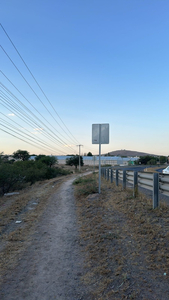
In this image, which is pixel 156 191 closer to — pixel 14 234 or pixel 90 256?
pixel 90 256

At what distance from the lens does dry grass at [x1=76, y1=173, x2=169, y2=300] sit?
10.6 ft

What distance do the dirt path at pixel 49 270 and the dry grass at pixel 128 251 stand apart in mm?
234

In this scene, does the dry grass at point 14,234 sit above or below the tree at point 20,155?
below

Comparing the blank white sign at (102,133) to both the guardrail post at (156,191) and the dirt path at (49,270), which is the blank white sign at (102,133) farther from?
the dirt path at (49,270)

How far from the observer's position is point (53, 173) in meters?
40.2

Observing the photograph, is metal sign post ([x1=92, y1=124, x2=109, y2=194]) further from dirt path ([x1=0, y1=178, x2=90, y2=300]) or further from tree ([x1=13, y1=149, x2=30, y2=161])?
tree ([x1=13, y1=149, x2=30, y2=161])

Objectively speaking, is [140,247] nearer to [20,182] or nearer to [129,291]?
[129,291]

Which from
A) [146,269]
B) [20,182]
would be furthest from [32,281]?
[20,182]

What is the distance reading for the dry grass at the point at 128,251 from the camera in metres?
3.22

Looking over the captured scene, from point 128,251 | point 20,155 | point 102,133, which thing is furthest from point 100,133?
point 20,155

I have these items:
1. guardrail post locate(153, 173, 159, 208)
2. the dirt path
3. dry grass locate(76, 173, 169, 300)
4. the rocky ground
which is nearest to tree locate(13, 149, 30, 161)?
the rocky ground

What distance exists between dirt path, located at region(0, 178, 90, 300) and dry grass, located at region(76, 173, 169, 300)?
234 millimetres

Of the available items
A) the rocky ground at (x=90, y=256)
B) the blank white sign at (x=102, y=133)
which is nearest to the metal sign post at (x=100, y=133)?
the blank white sign at (x=102, y=133)

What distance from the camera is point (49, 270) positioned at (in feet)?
13.0
